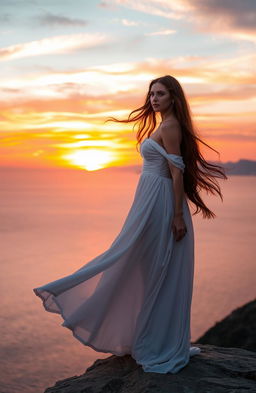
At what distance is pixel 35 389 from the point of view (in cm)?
5003

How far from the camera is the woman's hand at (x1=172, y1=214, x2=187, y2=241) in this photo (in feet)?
16.2

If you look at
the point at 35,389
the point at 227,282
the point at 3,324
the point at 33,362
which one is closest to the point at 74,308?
the point at 35,389

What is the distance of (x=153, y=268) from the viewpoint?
5.07 metres

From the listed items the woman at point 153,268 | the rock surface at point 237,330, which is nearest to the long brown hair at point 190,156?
the woman at point 153,268

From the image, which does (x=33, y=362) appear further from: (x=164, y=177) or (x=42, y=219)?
(x=42, y=219)

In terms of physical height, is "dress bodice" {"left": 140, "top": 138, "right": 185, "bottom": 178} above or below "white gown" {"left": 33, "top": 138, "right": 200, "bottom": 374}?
above

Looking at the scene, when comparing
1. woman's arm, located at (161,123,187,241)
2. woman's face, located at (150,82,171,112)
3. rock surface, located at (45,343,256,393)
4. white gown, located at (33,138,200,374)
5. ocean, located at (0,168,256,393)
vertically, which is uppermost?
woman's face, located at (150,82,171,112)

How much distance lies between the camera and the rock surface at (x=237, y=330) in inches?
1035

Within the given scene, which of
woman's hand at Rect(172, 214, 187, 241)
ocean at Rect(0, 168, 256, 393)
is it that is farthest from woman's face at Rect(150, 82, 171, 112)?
ocean at Rect(0, 168, 256, 393)

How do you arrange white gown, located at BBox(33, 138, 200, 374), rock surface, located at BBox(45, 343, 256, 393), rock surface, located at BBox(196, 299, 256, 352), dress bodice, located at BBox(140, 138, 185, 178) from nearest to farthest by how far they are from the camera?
rock surface, located at BBox(45, 343, 256, 393) < dress bodice, located at BBox(140, 138, 185, 178) < white gown, located at BBox(33, 138, 200, 374) < rock surface, located at BBox(196, 299, 256, 352)

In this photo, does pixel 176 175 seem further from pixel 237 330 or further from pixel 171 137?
pixel 237 330

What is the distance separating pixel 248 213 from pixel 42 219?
268 ft

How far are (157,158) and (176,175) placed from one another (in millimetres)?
281

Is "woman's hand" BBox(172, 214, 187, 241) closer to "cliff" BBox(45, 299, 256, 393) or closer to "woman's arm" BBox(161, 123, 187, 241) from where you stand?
"woman's arm" BBox(161, 123, 187, 241)
